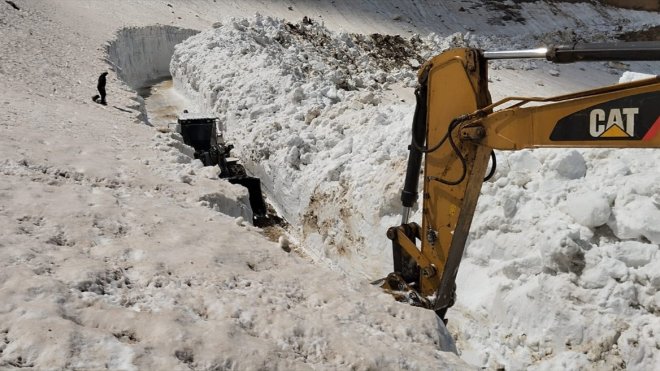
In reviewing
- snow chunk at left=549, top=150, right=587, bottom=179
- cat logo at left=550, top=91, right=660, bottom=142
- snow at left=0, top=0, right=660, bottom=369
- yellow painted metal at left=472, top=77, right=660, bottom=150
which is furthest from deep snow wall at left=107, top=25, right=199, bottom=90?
cat logo at left=550, top=91, right=660, bottom=142

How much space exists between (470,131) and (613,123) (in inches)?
47.0

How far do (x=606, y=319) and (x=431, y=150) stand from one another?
2.84 m

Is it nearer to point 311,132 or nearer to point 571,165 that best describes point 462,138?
point 571,165

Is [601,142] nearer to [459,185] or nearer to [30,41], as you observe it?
[459,185]

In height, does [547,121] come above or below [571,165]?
above

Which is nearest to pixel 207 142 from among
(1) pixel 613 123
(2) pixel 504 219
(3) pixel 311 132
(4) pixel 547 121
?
(3) pixel 311 132

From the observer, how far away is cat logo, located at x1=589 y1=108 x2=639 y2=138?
3.76 meters

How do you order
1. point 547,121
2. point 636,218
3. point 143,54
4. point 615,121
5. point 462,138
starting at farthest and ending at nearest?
point 143,54 < point 636,218 < point 462,138 < point 547,121 < point 615,121

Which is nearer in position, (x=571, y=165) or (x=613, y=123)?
(x=613, y=123)

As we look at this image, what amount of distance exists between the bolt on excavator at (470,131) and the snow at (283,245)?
889 millimetres

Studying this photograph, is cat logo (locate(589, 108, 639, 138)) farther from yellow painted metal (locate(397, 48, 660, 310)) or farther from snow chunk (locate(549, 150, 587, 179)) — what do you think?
snow chunk (locate(549, 150, 587, 179))

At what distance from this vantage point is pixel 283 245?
5.28 meters

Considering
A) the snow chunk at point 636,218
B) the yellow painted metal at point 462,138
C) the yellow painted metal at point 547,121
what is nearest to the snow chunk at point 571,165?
the snow chunk at point 636,218

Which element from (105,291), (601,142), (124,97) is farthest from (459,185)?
(124,97)
